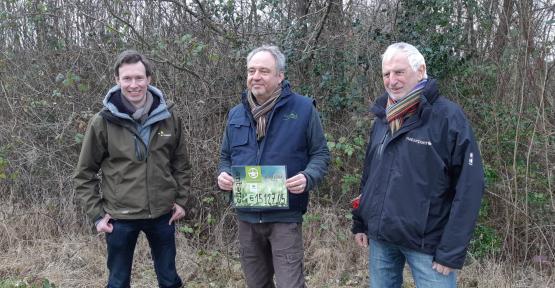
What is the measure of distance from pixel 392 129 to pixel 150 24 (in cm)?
450

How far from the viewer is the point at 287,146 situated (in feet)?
10.2

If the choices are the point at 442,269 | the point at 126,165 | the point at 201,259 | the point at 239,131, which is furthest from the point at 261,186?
the point at 201,259

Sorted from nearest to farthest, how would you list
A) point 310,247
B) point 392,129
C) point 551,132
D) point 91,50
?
point 392,129, point 551,132, point 310,247, point 91,50

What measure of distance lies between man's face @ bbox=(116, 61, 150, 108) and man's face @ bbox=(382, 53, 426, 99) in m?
1.65

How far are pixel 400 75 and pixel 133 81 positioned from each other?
178cm

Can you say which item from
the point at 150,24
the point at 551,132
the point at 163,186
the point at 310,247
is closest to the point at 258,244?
the point at 163,186

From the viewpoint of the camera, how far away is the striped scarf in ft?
8.70

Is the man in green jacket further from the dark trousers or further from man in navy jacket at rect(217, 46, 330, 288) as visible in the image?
the dark trousers

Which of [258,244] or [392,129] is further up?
[392,129]

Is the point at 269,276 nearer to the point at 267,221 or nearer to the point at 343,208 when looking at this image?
the point at 267,221

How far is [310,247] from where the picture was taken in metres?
5.42

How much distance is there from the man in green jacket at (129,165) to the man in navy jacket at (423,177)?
5.05 feet

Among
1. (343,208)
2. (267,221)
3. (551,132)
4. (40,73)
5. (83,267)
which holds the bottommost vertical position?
(83,267)

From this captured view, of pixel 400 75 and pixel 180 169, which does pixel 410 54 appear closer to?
pixel 400 75
